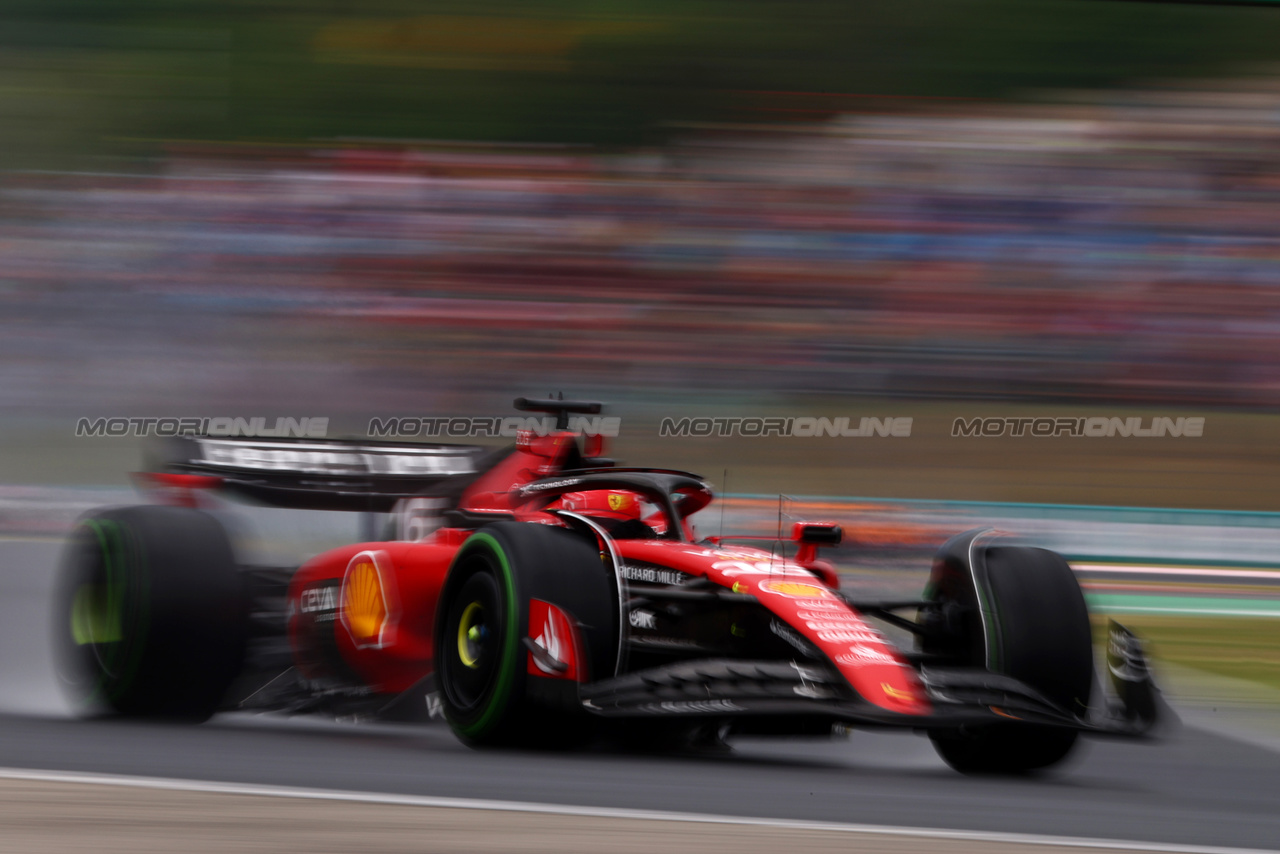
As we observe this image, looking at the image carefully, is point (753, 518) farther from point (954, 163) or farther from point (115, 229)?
point (115, 229)

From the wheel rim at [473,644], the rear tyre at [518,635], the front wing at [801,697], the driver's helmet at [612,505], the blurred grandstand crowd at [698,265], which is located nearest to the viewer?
the front wing at [801,697]

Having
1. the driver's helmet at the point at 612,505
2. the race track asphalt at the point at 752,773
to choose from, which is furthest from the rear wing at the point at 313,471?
the driver's helmet at the point at 612,505

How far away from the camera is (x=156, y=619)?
479 centimetres

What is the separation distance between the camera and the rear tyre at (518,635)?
3.96 meters

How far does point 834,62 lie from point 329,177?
15.7 ft

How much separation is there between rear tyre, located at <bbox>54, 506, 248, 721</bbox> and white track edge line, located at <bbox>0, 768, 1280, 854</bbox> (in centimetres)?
155

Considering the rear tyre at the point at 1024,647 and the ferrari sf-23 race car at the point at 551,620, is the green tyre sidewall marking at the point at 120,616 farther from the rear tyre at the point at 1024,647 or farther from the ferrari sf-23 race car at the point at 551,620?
the rear tyre at the point at 1024,647

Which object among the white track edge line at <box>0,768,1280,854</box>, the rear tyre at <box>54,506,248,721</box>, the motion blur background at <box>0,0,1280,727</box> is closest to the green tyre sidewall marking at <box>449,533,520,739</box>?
the white track edge line at <box>0,768,1280,854</box>

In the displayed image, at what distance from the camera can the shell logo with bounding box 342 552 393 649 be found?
4914 millimetres

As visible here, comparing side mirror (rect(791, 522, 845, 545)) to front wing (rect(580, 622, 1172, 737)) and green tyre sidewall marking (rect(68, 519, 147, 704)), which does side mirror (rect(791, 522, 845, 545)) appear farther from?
green tyre sidewall marking (rect(68, 519, 147, 704))

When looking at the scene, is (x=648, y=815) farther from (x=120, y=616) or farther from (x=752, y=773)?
(x=120, y=616)

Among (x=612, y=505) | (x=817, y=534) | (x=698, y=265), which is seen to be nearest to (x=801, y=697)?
(x=817, y=534)

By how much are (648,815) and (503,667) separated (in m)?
1.01

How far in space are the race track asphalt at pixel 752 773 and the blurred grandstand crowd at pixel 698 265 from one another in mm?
7075
